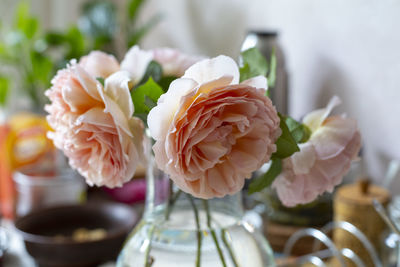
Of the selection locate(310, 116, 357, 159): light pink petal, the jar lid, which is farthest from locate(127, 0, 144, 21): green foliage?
locate(310, 116, 357, 159): light pink petal

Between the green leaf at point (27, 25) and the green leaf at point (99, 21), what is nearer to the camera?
the green leaf at point (27, 25)

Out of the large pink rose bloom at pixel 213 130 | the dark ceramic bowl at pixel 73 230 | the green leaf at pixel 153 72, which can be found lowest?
the dark ceramic bowl at pixel 73 230

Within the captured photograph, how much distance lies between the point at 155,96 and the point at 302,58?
0.69 meters

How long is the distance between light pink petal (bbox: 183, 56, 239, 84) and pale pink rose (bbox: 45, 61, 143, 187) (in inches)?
2.2

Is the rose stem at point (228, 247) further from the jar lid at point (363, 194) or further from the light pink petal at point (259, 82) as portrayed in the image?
the jar lid at point (363, 194)

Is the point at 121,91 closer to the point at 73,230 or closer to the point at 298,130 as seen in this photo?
the point at 298,130

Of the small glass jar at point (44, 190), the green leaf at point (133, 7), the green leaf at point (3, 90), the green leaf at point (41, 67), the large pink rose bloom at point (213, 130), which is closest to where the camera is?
the large pink rose bloom at point (213, 130)

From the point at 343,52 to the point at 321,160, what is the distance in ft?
1.78

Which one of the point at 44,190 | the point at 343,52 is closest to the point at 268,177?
the point at 343,52

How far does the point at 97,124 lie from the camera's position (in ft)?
1.22

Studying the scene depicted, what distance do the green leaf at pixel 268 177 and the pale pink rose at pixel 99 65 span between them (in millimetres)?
148

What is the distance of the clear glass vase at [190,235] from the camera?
465 millimetres

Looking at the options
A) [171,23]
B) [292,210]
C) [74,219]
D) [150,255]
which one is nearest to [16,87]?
[171,23]

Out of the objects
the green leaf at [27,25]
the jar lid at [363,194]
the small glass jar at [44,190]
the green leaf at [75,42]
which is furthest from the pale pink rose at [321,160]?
the green leaf at [27,25]
